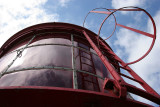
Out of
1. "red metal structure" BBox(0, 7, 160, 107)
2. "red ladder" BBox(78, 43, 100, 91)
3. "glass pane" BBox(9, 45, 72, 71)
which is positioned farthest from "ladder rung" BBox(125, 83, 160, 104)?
"glass pane" BBox(9, 45, 72, 71)

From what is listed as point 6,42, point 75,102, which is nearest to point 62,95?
point 75,102

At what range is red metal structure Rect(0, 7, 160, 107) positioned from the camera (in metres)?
2.10

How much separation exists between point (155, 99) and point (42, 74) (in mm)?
2399

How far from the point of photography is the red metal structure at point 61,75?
210cm

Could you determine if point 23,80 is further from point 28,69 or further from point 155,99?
point 155,99

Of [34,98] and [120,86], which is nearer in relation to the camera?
[120,86]

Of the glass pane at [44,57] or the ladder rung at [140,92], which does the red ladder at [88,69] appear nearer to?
the glass pane at [44,57]

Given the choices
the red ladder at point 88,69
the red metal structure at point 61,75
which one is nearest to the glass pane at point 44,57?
the red metal structure at point 61,75

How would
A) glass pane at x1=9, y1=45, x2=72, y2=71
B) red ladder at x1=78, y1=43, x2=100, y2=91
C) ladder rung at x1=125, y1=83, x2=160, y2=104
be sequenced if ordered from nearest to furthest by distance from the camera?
ladder rung at x1=125, y1=83, x2=160, y2=104, red ladder at x1=78, y1=43, x2=100, y2=91, glass pane at x1=9, y1=45, x2=72, y2=71

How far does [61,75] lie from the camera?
3.37 meters

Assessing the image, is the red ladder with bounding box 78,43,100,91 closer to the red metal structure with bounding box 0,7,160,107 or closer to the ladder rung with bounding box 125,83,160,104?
the red metal structure with bounding box 0,7,160,107

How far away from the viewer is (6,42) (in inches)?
260

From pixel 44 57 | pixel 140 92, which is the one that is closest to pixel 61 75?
pixel 44 57

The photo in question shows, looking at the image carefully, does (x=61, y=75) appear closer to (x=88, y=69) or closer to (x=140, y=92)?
(x=88, y=69)
